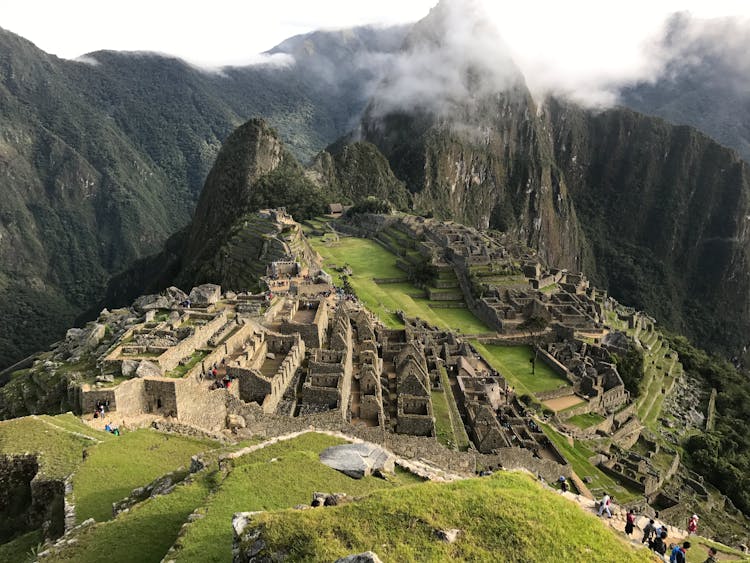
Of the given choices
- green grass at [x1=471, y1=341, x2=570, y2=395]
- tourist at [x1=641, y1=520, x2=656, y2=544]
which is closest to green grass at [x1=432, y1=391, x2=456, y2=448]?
tourist at [x1=641, y1=520, x2=656, y2=544]

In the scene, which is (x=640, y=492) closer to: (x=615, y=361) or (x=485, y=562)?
(x=615, y=361)

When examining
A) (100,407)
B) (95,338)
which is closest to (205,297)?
(95,338)

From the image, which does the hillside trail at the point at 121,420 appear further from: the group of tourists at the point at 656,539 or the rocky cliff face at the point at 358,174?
the rocky cliff face at the point at 358,174

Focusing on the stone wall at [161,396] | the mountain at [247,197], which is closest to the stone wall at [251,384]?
the stone wall at [161,396]

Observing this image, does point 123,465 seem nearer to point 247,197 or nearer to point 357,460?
point 357,460

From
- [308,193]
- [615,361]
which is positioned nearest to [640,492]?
[615,361]
